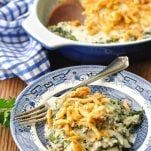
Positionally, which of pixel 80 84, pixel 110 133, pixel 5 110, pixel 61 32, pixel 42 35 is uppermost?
pixel 61 32

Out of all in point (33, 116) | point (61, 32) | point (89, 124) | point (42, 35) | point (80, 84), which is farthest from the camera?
point (61, 32)

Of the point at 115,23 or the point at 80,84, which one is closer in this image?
the point at 80,84

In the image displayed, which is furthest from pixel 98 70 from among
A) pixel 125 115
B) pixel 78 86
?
pixel 125 115

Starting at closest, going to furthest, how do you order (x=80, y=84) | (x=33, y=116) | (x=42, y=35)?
(x=33, y=116) < (x=80, y=84) < (x=42, y=35)

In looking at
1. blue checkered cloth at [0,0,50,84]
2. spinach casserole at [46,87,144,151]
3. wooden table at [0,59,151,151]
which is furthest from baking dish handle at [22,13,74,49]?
spinach casserole at [46,87,144,151]

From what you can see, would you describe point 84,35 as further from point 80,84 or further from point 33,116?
point 33,116

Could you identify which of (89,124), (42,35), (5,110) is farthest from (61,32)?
(89,124)
